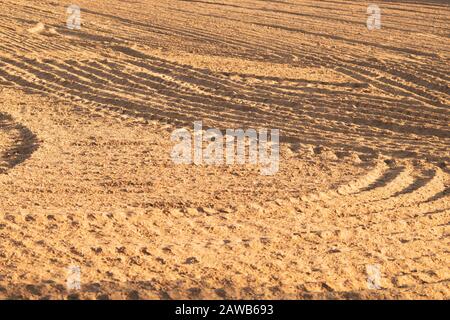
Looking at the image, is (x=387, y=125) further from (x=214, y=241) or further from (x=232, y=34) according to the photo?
(x=232, y=34)

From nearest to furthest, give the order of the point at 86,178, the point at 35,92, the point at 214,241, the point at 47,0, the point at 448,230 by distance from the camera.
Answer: the point at 214,241 → the point at 448,230 → the point at 86,178 → the point at 35,92 → the point at 47,0

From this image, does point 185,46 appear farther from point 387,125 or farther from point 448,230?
point 448,230

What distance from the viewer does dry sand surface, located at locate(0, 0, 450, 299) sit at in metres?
6.55

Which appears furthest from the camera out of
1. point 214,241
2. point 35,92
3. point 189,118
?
point 35,92

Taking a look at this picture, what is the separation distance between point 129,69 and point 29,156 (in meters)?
5.59

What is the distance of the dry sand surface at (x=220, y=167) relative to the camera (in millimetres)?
6555

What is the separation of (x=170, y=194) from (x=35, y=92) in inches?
230

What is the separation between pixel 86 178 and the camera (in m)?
8.96

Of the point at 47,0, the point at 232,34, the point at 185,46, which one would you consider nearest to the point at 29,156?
the point at 185,46

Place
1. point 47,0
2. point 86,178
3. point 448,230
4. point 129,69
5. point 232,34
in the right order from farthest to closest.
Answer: point 47,0 → point 232,34 → point 129,69 → point 86,178 → point 448,230

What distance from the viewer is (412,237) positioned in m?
7.71

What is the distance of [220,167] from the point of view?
9.63 metres

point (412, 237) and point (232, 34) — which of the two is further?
point (232, 34)

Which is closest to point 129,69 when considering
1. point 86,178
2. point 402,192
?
point 86,178
